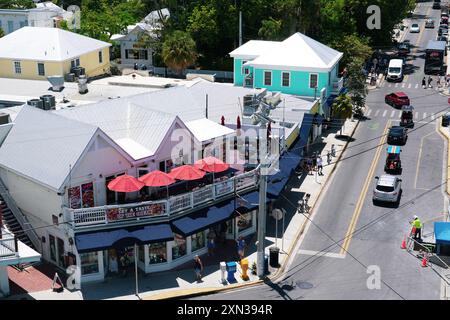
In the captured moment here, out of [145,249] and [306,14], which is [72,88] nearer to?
[145,249]

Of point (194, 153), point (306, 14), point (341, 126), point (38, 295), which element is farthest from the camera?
point (306, 14)

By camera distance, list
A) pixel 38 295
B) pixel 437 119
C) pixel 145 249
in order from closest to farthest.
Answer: pixel 38 295 → pixel 145 249 → pixel 437 119

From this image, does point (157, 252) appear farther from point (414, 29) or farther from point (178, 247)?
point (414, 29)

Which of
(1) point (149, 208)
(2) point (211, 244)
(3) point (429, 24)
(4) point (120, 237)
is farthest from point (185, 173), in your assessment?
(3) point (429, 24)

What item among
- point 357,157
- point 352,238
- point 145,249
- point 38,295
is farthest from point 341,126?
point 38,295

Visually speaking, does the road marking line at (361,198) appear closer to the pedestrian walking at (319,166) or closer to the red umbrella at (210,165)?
the pedestrian walking at (319,166)

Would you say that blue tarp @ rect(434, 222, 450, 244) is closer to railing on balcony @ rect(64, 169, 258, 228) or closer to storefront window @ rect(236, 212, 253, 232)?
storefront window @ rect(236, 212, 253, 232)
